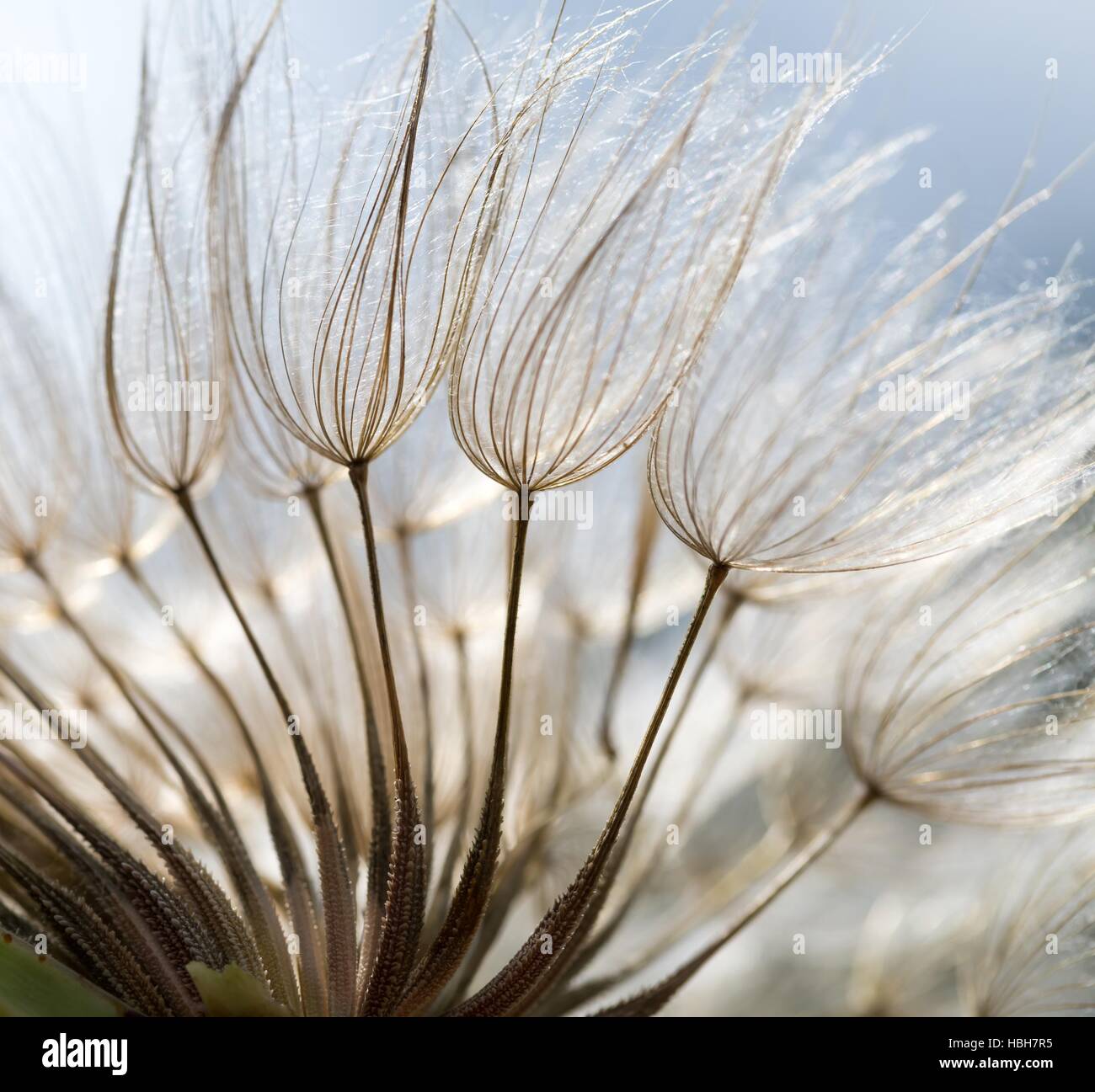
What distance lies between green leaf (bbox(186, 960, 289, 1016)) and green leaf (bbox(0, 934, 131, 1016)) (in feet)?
0.28

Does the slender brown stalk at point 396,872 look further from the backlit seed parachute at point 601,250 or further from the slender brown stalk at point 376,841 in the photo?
the backlit seed parachute at point 601,250

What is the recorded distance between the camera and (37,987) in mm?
881

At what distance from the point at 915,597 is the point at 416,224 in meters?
0.80

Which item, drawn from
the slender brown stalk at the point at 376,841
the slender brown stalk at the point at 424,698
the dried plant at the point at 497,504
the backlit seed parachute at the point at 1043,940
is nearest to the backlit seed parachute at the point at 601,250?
the dried plant at the point at 497,504

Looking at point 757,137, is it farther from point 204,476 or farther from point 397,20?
point 204,476

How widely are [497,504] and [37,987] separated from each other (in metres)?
1.02

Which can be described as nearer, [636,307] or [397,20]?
[636,307]

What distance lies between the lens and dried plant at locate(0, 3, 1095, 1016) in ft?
3.21

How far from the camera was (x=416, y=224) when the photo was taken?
0.98 meters

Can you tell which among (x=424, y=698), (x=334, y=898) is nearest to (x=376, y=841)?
(x=334, y=898)

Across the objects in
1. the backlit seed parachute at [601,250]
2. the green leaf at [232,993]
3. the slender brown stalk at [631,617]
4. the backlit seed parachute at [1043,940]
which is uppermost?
the backlit seed parachute at [601,250]

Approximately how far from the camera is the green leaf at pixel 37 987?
0.87 meters

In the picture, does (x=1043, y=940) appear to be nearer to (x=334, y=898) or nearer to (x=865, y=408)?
(x=865, y=408)
